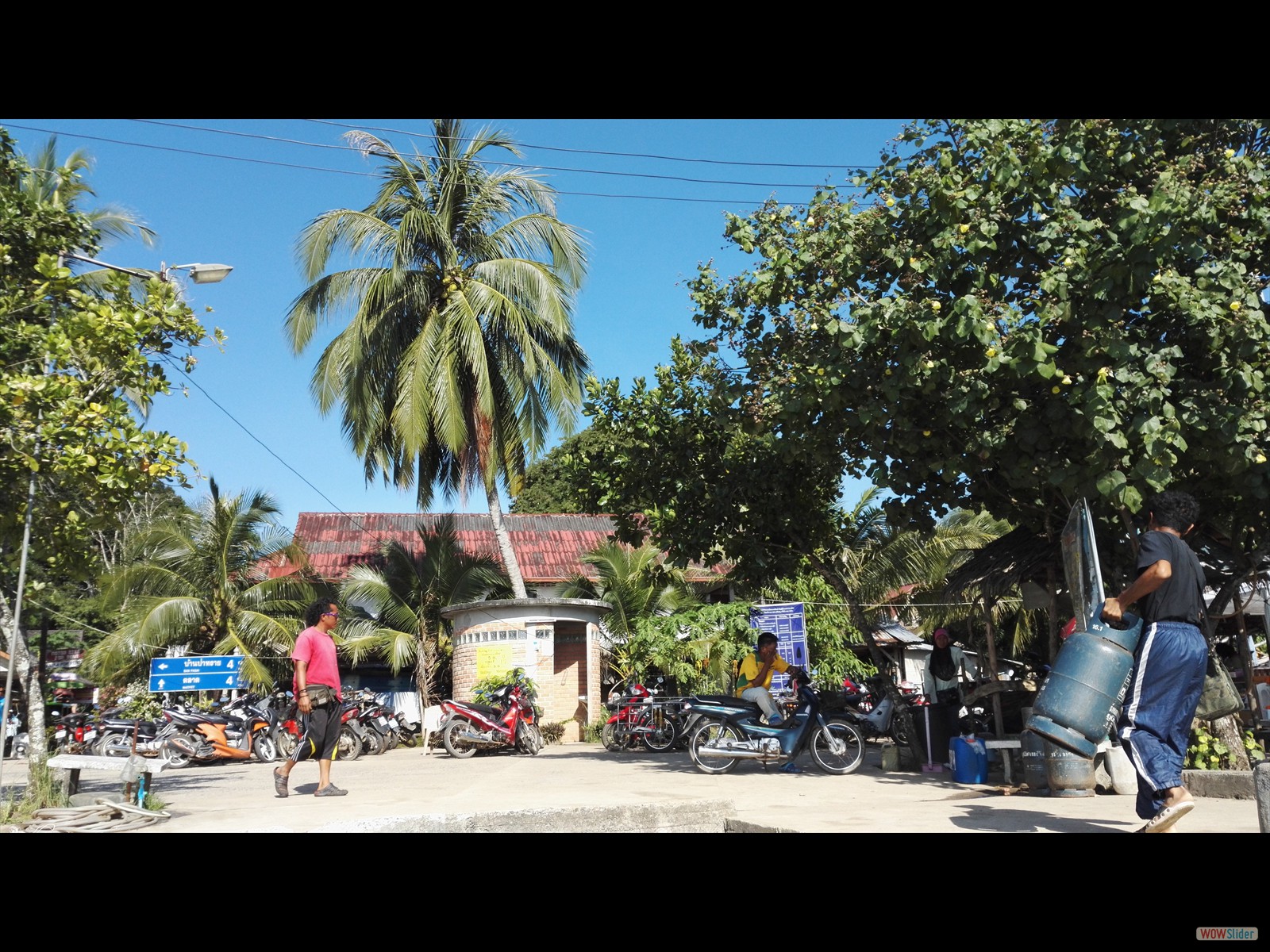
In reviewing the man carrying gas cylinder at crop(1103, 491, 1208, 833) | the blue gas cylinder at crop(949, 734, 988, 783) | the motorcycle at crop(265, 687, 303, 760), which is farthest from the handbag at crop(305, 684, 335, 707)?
the motorcycle at crop(265, 687, 303, 760)

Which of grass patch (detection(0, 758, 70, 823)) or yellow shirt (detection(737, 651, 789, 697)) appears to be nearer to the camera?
grass patch (detection(0, 758, 70, 823))

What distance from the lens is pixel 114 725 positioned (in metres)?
15.0

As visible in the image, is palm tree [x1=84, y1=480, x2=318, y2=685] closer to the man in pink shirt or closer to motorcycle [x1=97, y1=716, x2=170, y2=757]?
motorcycle [x1=97, y1=716, x2=170, y2=757]

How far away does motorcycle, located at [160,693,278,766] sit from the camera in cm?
1468

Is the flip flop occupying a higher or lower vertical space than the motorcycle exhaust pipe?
higher

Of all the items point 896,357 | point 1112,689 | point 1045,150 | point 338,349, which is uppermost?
point 338,349

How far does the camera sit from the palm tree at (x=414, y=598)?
19.9m

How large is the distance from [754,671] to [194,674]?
8990 millimetres

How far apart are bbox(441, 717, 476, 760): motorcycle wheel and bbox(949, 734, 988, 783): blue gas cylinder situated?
8.78 m

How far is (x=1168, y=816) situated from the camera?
183 inches
